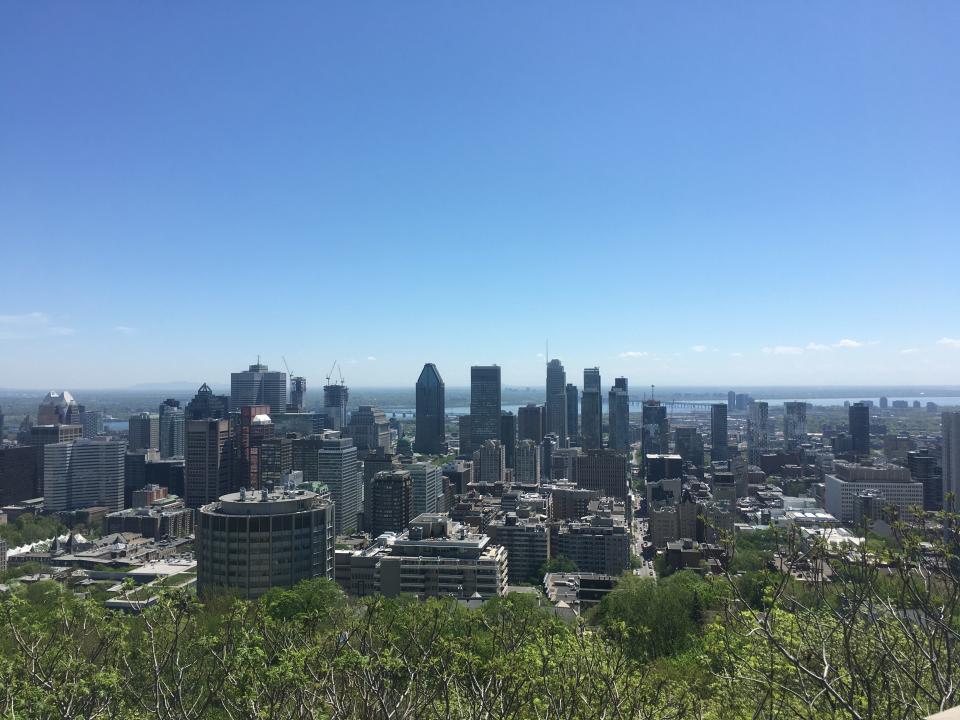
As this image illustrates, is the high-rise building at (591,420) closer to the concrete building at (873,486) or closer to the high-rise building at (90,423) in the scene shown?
the concrete building at (873,486)

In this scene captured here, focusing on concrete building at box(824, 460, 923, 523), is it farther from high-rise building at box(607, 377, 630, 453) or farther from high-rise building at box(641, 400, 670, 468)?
high-rise building at box(607, 377, 630, 453)

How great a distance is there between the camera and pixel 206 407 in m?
69.2

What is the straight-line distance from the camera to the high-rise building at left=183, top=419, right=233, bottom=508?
2092 inches

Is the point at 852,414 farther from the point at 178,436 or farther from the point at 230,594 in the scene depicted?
the point at 178,436

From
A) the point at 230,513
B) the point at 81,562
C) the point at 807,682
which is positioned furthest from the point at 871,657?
the point at 81,562

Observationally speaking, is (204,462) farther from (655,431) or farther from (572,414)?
(572,414)

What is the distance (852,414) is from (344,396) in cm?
7803

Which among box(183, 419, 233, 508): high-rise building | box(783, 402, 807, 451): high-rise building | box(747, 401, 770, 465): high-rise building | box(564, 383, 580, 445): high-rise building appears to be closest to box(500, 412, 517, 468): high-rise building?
box(564, 383, 580, 445): high-rise building

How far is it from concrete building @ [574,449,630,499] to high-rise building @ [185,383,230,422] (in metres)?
38.8

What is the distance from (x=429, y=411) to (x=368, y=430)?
37.1 feet

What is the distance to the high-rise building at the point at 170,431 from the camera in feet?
265

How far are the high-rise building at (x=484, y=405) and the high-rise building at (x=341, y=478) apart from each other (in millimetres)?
40755

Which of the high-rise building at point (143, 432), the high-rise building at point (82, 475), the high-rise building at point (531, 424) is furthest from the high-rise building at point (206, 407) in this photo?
the high-rise building at point (531, 424)

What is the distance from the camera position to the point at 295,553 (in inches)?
938
